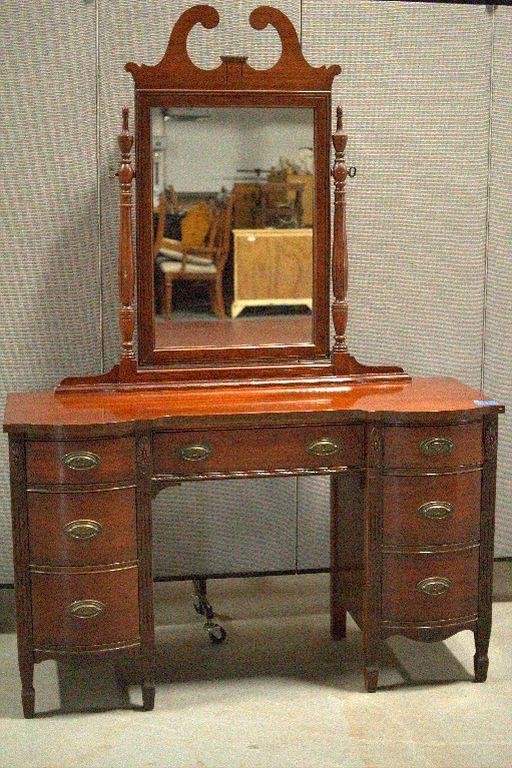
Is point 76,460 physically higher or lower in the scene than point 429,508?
higher

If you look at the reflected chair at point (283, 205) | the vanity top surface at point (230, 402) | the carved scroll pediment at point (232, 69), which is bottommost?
the vanity top surface at point (230, 402)

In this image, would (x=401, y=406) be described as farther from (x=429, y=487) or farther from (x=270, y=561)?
(x=270, y=561)

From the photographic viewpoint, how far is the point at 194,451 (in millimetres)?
3051

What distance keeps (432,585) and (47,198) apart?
171 cm

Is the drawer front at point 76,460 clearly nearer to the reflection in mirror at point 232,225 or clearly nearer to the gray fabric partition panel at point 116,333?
the reflection in mirror at point 232,225

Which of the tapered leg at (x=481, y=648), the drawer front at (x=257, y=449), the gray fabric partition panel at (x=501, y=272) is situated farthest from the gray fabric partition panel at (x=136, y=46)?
the tapered leg at (x=481, y=648)

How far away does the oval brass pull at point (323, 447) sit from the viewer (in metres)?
3.12

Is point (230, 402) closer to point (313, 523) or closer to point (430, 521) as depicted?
point (430, 521)

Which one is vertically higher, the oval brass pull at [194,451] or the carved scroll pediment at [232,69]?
the carved scroll pediment at [232,69]

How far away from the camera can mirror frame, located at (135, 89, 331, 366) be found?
10.8 ft

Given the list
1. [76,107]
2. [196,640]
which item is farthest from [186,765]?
[76,107]

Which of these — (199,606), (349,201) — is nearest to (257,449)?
(199,606)

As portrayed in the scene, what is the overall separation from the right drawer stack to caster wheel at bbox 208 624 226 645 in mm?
591

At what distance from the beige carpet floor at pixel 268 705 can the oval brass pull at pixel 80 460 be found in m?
0.66
